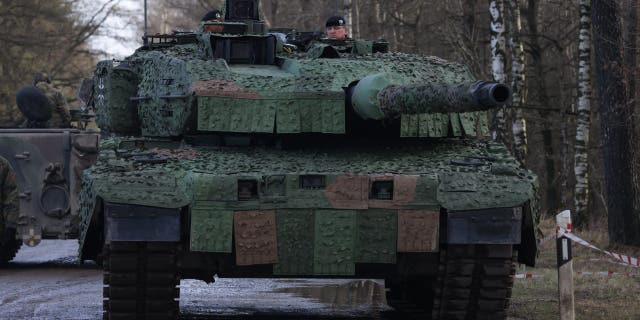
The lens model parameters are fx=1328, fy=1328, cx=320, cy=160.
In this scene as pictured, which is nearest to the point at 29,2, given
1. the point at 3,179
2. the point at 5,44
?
the point at 5,44

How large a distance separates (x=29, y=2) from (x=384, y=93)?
2627 cm

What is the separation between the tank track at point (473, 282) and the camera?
→ 387 inches

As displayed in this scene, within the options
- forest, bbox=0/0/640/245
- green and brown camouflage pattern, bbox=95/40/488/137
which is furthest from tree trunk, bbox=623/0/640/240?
green and brown camouflage pattern, bbox=95/40/488/137

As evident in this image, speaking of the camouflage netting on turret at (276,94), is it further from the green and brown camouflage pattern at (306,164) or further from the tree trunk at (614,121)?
the tree trunk at (614,121)

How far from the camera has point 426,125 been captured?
10.6 m

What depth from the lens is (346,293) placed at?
13953 mm

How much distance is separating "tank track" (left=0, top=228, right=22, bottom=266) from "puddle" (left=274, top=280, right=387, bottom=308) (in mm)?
3713

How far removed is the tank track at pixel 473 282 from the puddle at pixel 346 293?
105 inches

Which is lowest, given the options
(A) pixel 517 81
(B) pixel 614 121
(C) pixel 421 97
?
(C) pixel 421 97

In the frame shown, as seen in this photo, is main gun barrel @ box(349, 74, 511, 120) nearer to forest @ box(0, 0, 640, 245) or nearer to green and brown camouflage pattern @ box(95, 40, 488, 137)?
green and brown camouflage pattern @ box(95, 40, 488, 137)

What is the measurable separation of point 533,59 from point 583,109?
1067cm

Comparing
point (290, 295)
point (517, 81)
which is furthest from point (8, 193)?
point (517, 81)

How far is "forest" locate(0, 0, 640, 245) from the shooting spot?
1748 cm

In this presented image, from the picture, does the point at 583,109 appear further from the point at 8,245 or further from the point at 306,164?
the point at 306,164
